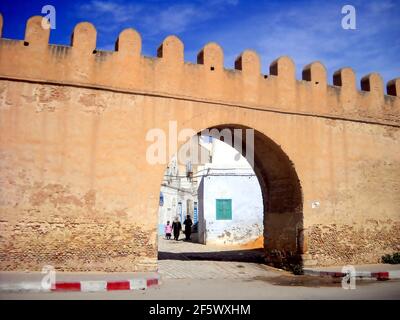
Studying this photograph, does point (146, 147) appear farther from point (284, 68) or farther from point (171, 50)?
point (284, 68)

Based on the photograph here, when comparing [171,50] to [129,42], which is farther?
[171,50]

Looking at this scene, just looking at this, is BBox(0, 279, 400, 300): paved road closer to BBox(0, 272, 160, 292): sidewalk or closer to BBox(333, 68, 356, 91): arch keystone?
BBox(0, 272, 160, 292): sidewalk

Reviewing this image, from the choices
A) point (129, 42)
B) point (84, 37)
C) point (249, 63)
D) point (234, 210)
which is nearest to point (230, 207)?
point (234, 210)

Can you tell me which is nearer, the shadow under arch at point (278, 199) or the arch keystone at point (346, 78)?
the shadow under arch at point (278, 199)

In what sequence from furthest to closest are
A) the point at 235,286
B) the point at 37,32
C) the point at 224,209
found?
Result: 1. the point at 224,209
2. the point at 37,32
3. the point at 235,286

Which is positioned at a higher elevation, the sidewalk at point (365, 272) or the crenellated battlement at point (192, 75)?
the crenellated battlement at point (192, 75)

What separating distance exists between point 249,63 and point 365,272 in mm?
5838

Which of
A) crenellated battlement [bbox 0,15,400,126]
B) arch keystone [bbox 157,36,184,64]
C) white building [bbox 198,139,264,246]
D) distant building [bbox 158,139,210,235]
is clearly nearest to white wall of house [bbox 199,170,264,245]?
white building [bbox 198,139,264,246]

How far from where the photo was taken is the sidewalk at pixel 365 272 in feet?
29.9

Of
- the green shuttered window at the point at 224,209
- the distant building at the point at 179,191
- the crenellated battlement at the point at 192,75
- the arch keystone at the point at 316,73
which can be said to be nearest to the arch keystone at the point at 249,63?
the crenellated battlement at the point at 192,75

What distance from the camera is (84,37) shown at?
29.5 feet

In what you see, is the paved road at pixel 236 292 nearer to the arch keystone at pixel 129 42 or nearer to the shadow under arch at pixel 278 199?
the shadow under arch at pixel 278 199

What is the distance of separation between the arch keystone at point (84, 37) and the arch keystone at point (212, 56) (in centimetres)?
263
